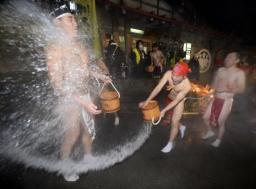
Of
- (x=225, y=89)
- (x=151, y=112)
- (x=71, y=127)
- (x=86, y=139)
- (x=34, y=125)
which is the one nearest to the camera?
(x=71, y=127)

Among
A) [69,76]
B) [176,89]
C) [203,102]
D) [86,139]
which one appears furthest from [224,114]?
[69,76]

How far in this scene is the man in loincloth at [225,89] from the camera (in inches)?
156

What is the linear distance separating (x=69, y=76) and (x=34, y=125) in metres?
3.28

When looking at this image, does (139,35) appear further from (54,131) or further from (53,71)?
(53,71)

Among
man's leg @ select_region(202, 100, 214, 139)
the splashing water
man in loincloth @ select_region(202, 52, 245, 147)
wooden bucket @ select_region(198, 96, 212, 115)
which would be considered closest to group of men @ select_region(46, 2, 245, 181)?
man in loincloth @ select_region(202, 52, 245, 147)

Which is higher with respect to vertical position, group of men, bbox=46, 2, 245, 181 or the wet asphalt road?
group of men, bbox=46, 2, 245, 181

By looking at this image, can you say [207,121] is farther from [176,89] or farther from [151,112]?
[151,112]

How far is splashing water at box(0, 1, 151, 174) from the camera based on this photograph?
140 inches

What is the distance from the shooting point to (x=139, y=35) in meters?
13.6

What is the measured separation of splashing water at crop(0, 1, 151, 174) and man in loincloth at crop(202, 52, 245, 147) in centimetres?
171

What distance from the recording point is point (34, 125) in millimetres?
5254

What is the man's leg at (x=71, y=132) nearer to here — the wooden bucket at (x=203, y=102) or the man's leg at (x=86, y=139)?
the man's leg at (x=86, y=139)

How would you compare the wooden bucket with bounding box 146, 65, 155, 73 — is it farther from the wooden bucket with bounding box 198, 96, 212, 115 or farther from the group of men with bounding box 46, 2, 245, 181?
the group of men with bounding box 46, 2, 245, 181

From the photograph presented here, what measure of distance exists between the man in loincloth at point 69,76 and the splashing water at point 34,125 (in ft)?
1.33
